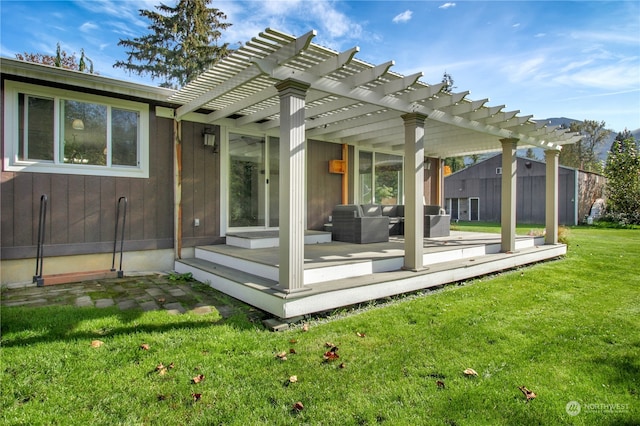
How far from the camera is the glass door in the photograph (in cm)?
678

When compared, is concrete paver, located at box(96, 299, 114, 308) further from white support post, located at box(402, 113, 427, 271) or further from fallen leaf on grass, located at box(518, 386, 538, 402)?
fallen leaf on grass, located at box(518, 386, 538, 402)

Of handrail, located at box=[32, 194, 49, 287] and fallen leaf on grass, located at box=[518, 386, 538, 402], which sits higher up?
handrail, located at box=[32, 194, 49, 287]

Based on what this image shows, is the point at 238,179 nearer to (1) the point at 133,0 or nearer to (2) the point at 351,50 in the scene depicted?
(2) the point at 351,50

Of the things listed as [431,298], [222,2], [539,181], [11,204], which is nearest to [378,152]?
[431,298]

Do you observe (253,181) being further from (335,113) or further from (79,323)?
(79,323)

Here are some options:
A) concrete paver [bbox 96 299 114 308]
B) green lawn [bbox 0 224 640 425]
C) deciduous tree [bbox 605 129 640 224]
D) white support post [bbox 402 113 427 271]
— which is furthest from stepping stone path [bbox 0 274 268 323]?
deciduous tree [bbox 605 129 640 224]

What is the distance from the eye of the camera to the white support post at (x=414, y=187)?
16.0 ft

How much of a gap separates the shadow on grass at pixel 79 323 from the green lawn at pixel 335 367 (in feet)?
0.06

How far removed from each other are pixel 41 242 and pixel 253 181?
3.46 meters

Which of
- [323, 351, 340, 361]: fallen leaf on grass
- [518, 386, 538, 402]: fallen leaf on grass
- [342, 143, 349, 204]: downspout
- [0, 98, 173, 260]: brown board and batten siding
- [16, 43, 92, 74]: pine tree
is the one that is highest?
[16, 43, 92, 74]: pine tree

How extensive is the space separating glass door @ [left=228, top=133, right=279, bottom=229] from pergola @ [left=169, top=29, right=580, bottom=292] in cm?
39

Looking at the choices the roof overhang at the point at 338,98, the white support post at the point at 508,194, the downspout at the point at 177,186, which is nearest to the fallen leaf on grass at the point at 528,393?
the roof overhang at the point at 338,98

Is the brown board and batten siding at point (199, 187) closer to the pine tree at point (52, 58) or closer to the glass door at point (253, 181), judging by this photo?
the glass door at point (253, 181)

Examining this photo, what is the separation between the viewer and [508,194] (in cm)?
673
